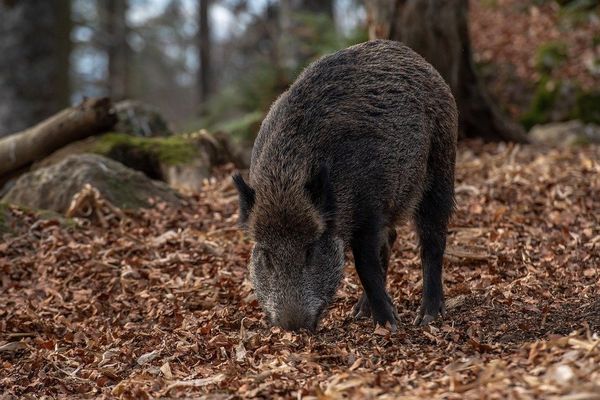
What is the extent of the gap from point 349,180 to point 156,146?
5.12 metres

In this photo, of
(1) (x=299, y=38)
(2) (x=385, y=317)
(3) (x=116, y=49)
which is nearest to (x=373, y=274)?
(2) (x=385, y=317)

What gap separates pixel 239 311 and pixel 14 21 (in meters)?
8.36

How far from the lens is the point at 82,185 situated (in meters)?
8.98

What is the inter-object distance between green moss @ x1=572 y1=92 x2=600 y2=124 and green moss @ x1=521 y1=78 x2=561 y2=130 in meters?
0.44

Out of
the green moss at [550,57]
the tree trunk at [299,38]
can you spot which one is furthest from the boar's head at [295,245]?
the tree trunk at [299,38]

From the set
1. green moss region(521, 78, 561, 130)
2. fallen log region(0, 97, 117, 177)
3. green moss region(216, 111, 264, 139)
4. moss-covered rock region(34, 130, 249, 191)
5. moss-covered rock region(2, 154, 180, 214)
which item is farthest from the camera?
green moss region(216, 111, 264, 139)

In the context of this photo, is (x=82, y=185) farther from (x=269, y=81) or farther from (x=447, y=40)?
(x=269, y=81)

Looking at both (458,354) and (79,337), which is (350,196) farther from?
(79,337)

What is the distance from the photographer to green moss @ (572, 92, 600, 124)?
13.4 meters

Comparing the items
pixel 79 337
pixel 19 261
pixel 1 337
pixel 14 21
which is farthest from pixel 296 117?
pixel 14 21

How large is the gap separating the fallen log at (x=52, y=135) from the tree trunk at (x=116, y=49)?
15304 mm

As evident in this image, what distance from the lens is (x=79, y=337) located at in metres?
6.29

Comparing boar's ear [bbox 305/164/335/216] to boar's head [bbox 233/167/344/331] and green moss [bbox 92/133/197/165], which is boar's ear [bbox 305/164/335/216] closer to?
boar's head [bbox 233/167/344/331]

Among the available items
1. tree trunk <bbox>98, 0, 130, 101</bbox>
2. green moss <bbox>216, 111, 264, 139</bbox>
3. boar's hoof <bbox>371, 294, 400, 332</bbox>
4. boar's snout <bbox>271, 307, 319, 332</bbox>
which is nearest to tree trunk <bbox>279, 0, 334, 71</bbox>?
green moss <bbox>216, 111, 264, 139</bbox>
